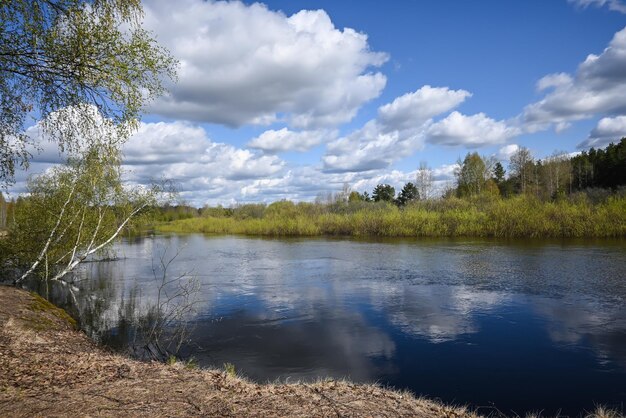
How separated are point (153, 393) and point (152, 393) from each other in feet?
0.04

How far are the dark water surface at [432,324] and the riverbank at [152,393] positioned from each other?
1914 millimetres

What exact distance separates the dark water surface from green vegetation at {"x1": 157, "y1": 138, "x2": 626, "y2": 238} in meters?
7.92

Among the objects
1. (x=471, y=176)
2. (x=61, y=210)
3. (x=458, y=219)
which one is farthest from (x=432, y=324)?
(x=471, y=176)

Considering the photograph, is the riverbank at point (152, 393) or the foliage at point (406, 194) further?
the foliage at point (406, 194)

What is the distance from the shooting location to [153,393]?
5.79 metres

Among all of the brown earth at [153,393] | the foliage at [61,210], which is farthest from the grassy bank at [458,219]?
the brown earth at [153,393]

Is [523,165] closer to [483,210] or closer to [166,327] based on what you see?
[483,210]

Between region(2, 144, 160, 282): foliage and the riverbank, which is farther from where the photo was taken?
region(2, 144, 160, 282): foliage

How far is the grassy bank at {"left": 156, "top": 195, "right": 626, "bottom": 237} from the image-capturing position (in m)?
36.6

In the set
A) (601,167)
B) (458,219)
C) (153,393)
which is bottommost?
(153,393)

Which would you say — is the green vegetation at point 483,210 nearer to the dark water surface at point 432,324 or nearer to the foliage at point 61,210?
the foliage at point 61,210

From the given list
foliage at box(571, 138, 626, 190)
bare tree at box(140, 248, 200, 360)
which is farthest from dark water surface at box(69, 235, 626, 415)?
foliage at box(571, 138, 626, 190)

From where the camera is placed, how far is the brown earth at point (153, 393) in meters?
5.27

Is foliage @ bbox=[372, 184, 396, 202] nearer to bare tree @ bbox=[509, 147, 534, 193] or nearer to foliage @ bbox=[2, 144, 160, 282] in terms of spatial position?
bare tree @ bbox=[509, 147, 534, 193]
